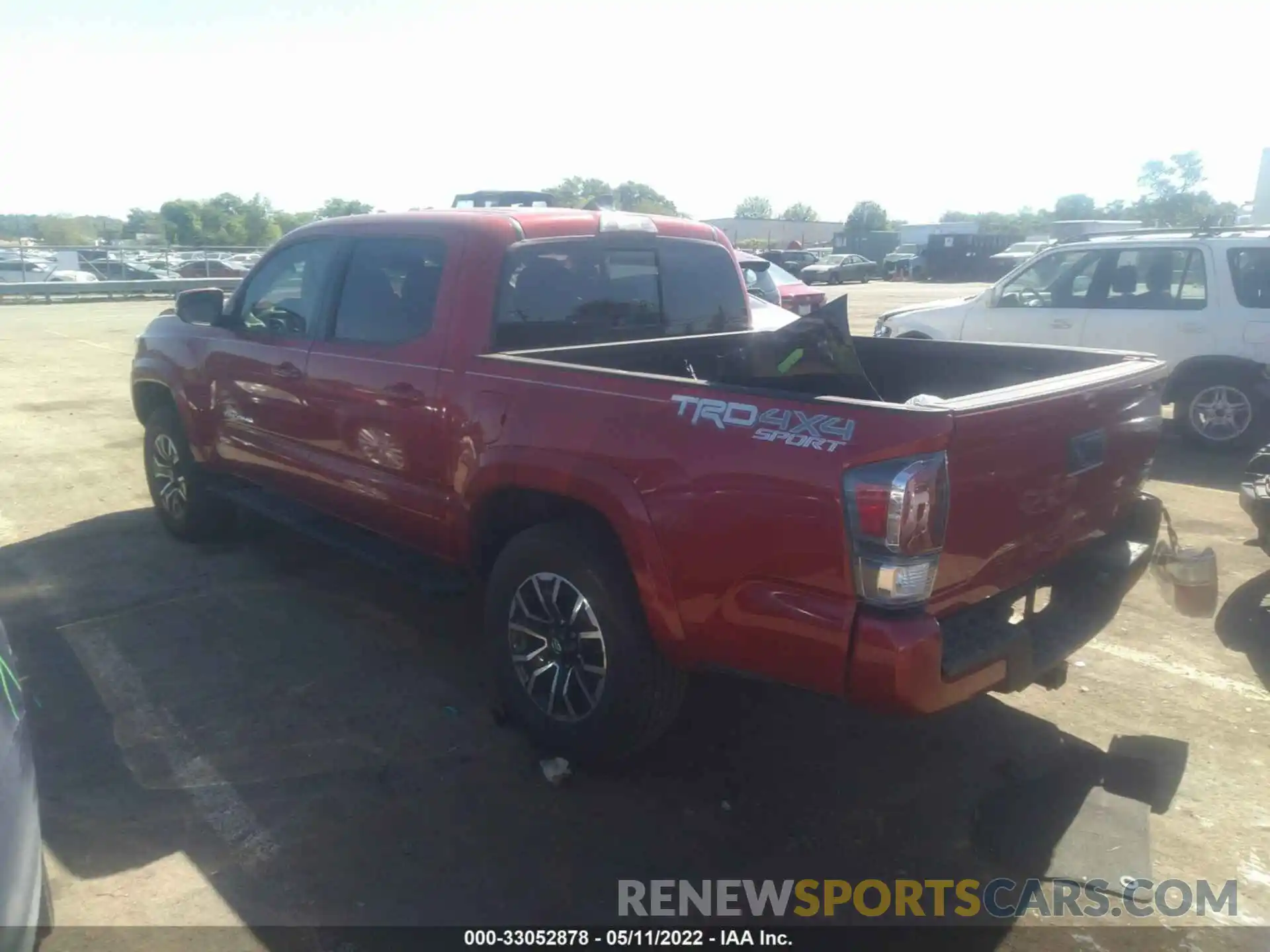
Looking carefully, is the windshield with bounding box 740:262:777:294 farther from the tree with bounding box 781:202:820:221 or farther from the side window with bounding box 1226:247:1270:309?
the tree with bounding box 781:202:820:221

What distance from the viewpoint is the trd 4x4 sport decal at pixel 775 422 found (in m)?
2.85

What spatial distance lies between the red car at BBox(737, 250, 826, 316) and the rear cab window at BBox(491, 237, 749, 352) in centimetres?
686

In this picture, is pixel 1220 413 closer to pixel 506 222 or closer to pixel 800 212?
pixel 506 222

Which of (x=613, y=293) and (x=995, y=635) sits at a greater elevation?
(x=613, y=293)

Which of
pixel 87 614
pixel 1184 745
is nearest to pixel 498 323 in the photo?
pixel 87 614

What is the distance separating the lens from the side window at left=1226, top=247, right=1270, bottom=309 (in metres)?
8.52

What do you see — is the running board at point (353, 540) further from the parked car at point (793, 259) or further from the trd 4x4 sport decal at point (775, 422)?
the parked car at point (793, 259)

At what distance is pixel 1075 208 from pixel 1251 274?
92.6m

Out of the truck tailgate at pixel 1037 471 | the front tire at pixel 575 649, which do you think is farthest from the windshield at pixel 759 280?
the front tire at pixel 575 649

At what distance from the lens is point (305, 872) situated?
10.6 ft

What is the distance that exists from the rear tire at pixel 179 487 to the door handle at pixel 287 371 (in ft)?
4.19

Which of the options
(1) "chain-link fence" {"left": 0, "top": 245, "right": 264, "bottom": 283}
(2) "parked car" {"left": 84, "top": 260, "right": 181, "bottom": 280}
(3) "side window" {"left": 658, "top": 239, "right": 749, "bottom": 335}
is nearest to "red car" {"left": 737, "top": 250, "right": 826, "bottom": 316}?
(3) "side window" {"left": 658, "top": 239, "right": 749, "bottom": 335}

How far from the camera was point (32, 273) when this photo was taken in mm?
27703

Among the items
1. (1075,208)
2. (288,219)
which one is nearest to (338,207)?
(288,219)
